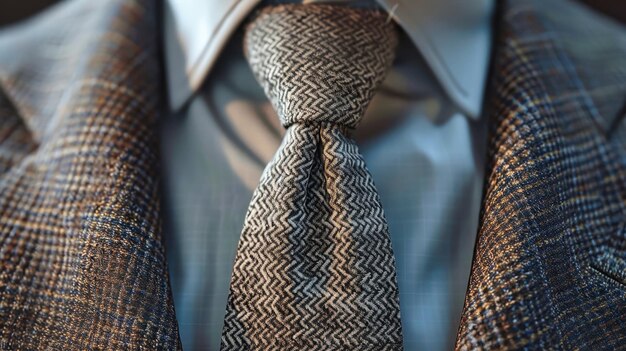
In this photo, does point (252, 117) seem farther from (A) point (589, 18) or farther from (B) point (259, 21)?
(A) point (589, 18)

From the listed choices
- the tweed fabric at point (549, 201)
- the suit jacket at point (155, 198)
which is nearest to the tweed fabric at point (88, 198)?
the suit jacket at point (155, 198)

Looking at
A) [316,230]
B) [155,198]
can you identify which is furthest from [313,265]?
[155,198]

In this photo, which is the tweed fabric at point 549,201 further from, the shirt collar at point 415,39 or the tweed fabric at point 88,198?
the tweed fabric at point 88,198

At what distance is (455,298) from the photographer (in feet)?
1.71

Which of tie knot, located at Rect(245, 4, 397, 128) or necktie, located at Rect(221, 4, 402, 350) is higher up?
tie knot, located at Rect(245, 4, 397, 128)

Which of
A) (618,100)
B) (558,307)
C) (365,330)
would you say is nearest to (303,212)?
(365,330)

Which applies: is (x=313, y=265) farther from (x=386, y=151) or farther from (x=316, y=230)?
(x=386, y=151)

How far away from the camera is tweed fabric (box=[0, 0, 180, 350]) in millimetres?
467

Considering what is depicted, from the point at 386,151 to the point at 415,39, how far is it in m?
0.11

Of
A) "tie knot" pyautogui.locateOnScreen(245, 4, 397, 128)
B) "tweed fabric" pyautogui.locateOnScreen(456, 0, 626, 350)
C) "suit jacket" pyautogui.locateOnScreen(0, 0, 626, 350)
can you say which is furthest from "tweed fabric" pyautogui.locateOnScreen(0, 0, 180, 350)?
"tweed fabric" pyautogui.locateOnScreen(456, 0, 626, 350)

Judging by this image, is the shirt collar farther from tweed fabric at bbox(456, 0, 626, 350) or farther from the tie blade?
the tie blade

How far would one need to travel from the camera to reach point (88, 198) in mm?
501

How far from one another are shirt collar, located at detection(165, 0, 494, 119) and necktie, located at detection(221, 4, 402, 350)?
0.25 ft

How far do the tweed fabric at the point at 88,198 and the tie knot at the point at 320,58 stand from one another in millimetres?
118
